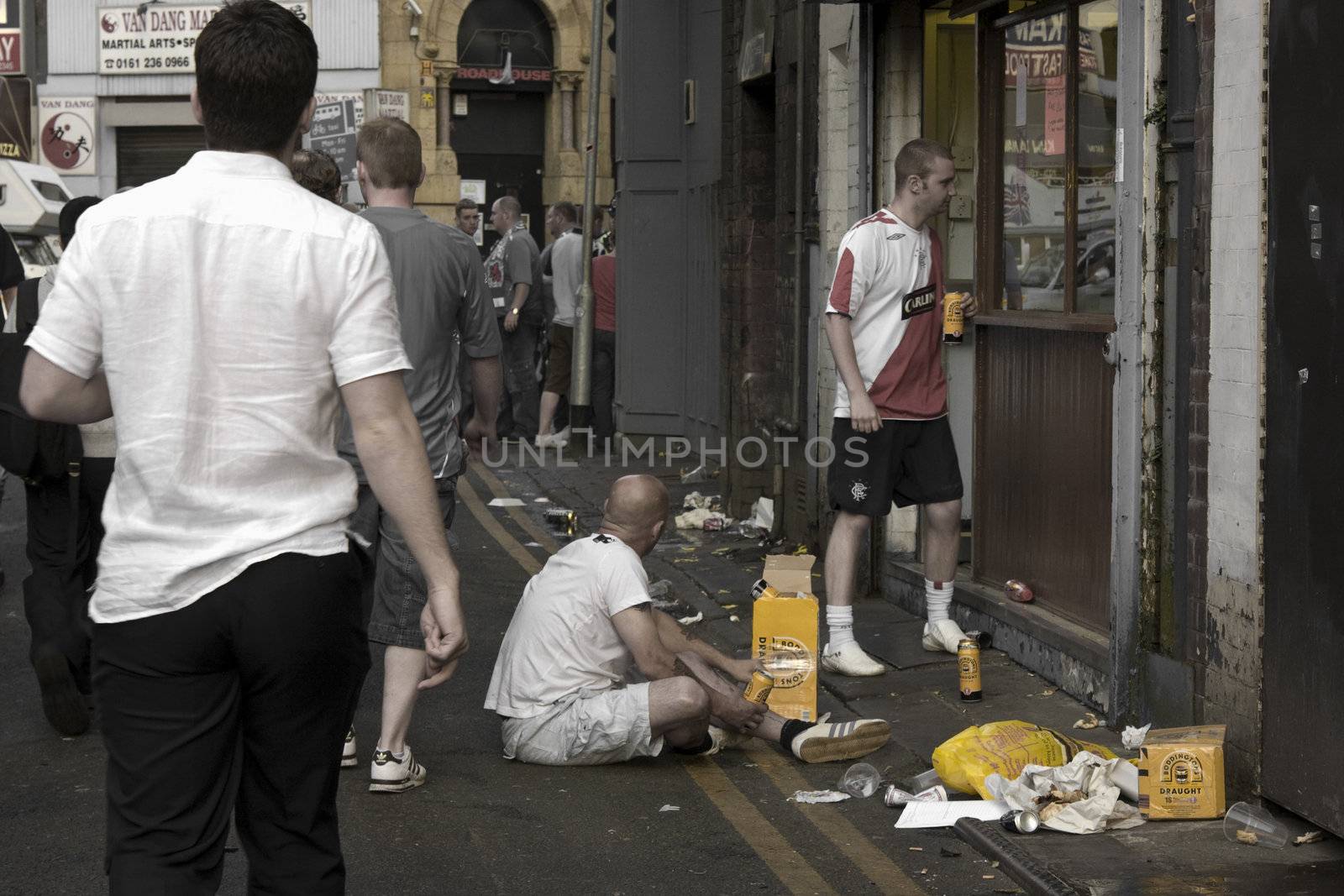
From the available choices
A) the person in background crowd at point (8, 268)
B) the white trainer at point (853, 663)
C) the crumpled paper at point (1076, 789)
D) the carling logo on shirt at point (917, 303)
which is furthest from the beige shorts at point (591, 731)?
the person in background crowd at point (8, 268)

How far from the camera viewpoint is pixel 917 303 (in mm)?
7551

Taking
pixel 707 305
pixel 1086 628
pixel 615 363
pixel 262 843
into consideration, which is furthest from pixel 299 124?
pixel 615 363

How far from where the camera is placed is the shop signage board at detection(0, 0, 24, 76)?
74.7ft

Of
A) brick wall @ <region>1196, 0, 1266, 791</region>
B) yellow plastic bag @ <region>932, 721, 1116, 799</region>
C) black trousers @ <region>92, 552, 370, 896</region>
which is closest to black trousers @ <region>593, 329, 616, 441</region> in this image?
yellow plastic bag @ <region>932, 721, 1116, 799</region>

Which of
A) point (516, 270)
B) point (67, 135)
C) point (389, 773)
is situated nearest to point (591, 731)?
point (389, 773)

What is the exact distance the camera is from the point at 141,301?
3.07 m

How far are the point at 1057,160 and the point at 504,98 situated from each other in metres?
26.2

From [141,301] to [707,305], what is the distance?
1237 cm

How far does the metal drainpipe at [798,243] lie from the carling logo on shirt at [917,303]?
250 centimetres

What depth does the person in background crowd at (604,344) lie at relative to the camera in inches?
648

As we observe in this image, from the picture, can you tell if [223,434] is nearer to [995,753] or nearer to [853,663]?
[995,753]

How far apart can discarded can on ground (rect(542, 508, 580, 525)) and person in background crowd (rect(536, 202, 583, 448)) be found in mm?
4103

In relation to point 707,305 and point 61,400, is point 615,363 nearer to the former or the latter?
point 707,305

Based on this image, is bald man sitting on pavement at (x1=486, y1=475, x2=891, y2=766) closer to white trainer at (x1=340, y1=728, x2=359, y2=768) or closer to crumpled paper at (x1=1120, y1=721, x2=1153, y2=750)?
white trainer at (x1=340, y1=728, x2=359, y2=768)
